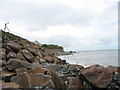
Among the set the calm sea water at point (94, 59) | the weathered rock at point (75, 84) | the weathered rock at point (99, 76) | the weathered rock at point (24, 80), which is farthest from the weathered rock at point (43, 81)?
the calm sea water at point (94, 59)

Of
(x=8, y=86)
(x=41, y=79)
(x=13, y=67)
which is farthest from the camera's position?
(x=13, y=67)

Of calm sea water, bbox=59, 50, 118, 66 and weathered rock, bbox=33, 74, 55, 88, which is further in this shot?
calm sea water, bbox=59, 50, 118, 66

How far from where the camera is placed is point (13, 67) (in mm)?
6816

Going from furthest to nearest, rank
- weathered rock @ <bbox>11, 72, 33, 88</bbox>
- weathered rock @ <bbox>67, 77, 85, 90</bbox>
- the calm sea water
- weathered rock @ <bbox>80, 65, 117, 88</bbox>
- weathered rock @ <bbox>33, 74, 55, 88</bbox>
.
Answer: the calm sea water, weathered rock @ <bbox>67, 77, 85, 90</bbox>, weathered rock @ <bbox>80, 65, 117, 88</bbox>, weathered rock @ <bbox>33, 74, 55, 88</bbox>, weathered rock @ <bbox>11, 72, 33, 88</bbox>

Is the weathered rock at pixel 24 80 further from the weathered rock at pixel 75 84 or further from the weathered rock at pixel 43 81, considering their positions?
the weathered rock at pixel 75 84

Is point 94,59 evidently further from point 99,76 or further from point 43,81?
point 43,81

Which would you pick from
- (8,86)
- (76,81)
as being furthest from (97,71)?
(8,86)

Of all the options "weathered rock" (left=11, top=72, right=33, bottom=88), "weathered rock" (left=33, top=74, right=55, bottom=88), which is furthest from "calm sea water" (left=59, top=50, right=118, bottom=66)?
"weathered rock" (left=11, top=72, right=33, bottom=88)

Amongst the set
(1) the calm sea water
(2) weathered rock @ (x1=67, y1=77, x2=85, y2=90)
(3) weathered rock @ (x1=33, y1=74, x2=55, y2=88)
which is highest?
(3) weathered rock @ (x1=33, y1=74, x2=55, y2=88)

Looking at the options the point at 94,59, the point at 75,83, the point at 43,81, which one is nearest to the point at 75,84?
the point at 75,83

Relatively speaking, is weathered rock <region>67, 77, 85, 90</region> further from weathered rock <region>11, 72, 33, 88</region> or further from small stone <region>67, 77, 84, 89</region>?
weathered rock <region>11, 72, 33, 88</region>

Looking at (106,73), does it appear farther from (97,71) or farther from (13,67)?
(13,67)

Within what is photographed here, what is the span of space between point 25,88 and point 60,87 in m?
1.25

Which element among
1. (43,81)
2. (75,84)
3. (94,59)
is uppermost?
(43,81)
